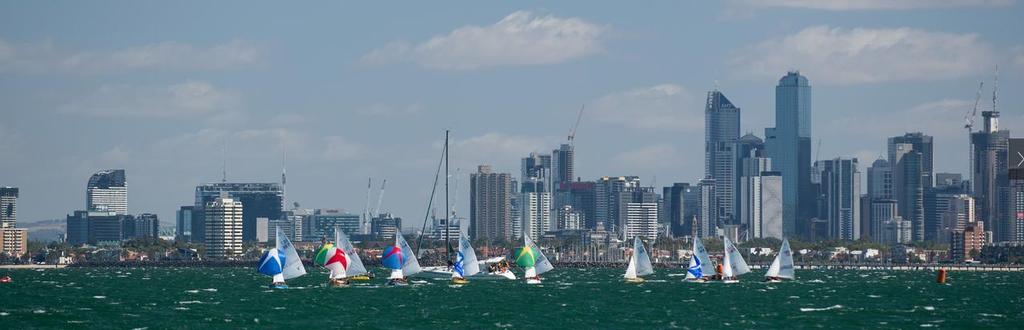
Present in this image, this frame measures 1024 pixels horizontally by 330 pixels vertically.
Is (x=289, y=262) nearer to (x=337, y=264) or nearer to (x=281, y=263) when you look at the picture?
(x=281, y=263)

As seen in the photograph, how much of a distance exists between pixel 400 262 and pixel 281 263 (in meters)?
17.0

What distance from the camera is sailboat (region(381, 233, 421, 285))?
188 meters

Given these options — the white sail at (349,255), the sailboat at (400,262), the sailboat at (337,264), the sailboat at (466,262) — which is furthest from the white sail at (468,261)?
the sailboat at (337,264)

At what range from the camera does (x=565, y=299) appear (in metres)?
162

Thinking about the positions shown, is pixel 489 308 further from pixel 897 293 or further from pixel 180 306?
pixel 897 293

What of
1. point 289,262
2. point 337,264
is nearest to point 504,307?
point 289,262

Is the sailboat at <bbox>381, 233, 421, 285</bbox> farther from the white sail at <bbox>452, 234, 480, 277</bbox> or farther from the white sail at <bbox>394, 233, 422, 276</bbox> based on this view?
the white sail at <bbox>452, 234, 480, 277</bbox>

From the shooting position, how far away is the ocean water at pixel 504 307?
4732 inches

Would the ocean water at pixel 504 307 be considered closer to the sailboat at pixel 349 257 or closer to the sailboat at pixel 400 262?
the sailboat at pixel 400 262

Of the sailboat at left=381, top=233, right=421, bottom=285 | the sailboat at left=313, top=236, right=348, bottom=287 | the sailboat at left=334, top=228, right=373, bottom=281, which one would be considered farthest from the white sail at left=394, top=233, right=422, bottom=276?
the sailboat at left=313, top=236, right=348, bottom=287

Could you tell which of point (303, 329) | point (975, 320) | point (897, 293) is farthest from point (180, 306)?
point (897, 293)

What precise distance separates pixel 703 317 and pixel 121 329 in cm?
3803

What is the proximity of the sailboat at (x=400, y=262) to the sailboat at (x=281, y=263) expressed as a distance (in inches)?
562

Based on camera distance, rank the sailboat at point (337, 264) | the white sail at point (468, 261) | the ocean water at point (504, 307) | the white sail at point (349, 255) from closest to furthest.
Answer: the ocean water at point (504, 307)
the sailboat at point (337, 264)
the white sail at point (349, 255)
the white sail at point (468, 261)
